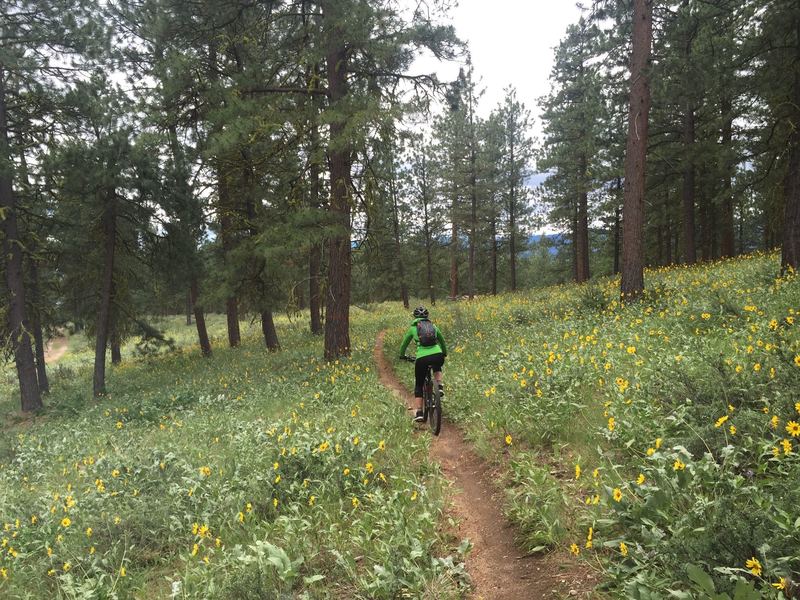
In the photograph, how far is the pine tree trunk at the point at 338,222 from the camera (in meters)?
11.4

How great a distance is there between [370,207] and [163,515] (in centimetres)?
933

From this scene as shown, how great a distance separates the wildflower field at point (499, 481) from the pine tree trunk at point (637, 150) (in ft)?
5.97

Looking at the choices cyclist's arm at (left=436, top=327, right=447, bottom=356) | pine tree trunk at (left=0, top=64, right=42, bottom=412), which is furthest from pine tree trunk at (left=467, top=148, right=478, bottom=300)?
pine tree trunk at (left=0, top=64, right=42, bottom=412)

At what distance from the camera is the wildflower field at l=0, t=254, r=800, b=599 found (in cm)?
320

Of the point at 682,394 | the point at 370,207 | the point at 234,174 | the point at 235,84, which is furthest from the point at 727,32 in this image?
the point at 234,174

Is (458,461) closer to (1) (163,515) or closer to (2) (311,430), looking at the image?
(2) (311,430)

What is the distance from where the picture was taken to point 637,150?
37.1ft

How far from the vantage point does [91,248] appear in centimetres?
1627

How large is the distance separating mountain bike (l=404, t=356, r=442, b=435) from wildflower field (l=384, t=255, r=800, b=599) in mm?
525

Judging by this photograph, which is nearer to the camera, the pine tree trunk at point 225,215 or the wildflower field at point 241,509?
the wildflower field at point 241,509

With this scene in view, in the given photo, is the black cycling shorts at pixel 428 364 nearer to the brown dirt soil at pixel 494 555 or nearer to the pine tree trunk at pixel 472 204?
the brown dirt soil at pixel 494 555

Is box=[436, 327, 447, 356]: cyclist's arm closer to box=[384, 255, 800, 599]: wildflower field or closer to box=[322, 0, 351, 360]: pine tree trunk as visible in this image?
box=[384, 255, 800, 599]: wildflower field

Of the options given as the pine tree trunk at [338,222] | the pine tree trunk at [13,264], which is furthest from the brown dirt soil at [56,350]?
the pine tree trunk at [338,222]

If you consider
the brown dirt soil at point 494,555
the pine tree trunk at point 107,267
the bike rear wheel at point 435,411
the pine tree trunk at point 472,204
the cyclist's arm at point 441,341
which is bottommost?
the brown dirt soil at point 494,555
